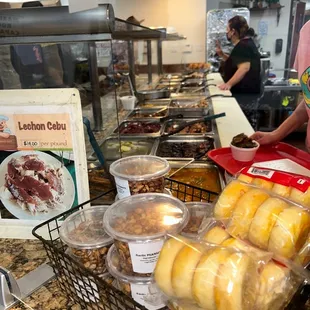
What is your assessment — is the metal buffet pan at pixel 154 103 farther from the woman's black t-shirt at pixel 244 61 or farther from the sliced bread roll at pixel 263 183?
the sliced bread roll at pixel 263 183

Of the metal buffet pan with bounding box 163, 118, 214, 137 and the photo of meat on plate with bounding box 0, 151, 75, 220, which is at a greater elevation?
the photo of meat on plate with bounding box 0, 151, 75, 220

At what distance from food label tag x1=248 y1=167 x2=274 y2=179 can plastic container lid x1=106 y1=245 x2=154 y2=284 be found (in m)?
0.31

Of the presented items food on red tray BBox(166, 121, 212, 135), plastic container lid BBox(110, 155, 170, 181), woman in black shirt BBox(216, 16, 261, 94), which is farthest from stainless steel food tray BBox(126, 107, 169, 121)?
plastic container lid BBox(110, 155, 170, 181)

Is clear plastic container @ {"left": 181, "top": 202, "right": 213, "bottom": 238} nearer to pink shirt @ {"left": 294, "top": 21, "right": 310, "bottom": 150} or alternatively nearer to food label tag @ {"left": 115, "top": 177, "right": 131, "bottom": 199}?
food label tag @ {"left": 115, "top": 177, "right": 131, "bottom": 199}

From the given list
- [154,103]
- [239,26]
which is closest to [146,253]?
[154,103]

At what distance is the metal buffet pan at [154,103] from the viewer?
8.91 ft

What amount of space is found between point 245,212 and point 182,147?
1216 millimetres

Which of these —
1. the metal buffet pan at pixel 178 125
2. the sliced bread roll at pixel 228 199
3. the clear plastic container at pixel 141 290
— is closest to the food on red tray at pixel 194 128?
the metal buffet pan at pixel 178 125

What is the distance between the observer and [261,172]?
66 centimetres

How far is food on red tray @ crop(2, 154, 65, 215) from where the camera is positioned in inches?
31.3

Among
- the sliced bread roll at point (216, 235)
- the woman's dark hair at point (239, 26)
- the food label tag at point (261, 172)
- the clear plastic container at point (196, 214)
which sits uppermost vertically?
the woman's dark hair at point (239, 26)

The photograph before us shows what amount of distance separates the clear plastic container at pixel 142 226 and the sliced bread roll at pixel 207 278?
111 millimetres

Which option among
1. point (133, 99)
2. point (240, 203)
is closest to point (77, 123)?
point (240, 203)

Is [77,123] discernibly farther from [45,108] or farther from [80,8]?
[80,8]
